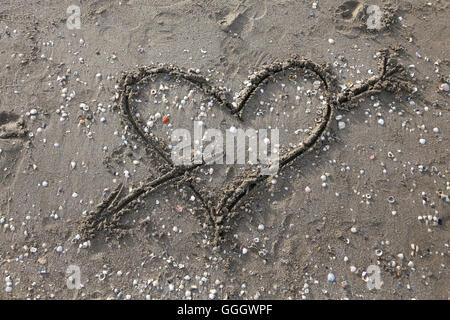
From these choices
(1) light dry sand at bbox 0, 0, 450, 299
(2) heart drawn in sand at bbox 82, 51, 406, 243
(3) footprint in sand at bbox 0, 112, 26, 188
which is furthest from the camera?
(3) footprint in sand at bbox 0, 112, 26, 188

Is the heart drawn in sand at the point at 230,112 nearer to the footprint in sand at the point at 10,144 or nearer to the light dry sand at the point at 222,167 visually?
the light dry sand at the point at 222,167

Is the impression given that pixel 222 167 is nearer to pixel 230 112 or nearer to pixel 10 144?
pixel 230 112

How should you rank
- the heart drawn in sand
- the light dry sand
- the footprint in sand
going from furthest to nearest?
the footprint in sand < the heart drawn in sand < the light dry sand

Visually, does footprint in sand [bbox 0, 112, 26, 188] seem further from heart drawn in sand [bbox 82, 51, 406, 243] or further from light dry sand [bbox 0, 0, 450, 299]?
heart drawn in sand [bbox 82, 51, 406, 243]

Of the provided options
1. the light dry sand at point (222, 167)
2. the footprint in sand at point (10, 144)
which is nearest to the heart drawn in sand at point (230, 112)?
the light dry sand at point (222, 167)

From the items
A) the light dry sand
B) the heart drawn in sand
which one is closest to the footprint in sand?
the light dry sand

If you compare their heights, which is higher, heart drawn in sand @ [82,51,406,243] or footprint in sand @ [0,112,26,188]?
footprint in sand @ [0,112,26,188]
